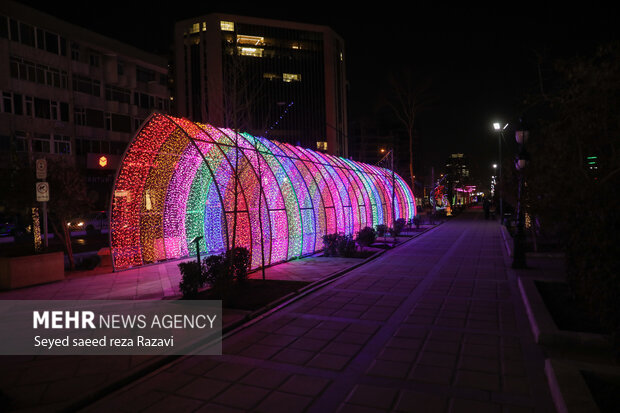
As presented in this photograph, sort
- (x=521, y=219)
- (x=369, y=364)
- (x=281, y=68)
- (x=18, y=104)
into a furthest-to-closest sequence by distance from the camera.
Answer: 1. (x=281, y=68)
2. (x=18, y=104)
3. (x=521, y=219)
4. (x=369, y=364)

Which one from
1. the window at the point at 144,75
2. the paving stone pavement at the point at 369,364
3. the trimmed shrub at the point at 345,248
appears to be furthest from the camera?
the window at the point at 144,75

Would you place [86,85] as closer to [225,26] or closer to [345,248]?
[345,248]

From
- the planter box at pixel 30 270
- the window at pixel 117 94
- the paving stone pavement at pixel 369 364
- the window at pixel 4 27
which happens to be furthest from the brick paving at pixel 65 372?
the window at pixel 117 94

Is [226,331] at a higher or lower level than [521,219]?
lower

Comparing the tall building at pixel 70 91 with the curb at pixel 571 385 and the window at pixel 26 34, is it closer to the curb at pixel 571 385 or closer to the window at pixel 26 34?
the window at pixel 26 34

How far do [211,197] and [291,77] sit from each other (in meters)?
57.2

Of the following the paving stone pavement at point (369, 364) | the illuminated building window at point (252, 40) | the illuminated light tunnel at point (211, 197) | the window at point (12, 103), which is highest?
the illuminated building window at point (252, 40)

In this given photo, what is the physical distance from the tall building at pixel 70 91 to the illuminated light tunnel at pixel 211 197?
15.1 meters

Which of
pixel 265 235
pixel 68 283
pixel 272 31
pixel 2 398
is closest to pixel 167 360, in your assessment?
pixel 2 398

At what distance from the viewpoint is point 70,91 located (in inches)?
1262

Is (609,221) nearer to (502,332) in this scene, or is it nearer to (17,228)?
(502,332)

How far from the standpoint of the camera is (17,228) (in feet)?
89.7

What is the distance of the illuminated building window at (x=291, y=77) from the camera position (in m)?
68.8

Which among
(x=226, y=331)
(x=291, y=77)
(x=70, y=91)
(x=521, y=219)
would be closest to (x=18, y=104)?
(x=70, y=91)
